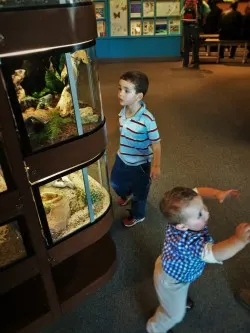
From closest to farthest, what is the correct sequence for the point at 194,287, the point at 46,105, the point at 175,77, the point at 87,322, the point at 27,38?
the point at 27,38, the point at 46,105, the point at 87,322, the point at 194,287, the point at 175,77

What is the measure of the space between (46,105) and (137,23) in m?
6.57

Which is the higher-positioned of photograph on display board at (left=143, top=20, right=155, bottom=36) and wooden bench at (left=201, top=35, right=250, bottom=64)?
photograph on display board at (left=143, top=20, right=155, bottom=36)

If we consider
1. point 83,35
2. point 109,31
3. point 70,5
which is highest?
point 70,5

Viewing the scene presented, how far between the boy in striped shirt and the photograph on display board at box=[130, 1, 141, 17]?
597 centimetres

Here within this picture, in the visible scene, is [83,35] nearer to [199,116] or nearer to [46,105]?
[46,105]

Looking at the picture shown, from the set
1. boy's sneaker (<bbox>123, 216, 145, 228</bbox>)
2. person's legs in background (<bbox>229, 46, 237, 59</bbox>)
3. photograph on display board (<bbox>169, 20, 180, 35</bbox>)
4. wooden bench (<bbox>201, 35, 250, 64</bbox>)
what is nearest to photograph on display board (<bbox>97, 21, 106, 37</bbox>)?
photograph on display board (<bbox>169, 20, 180, 35</bbox>)

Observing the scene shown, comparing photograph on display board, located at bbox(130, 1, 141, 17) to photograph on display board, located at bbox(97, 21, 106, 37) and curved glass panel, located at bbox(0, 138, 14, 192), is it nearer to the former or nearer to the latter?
photograph on display board, located at bbox(97, 21, 106, 37)

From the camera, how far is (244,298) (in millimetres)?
1639

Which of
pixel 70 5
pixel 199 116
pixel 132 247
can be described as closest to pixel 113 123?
pixel 199 116

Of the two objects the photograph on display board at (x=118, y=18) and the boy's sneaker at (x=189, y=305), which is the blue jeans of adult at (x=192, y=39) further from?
the boy's sneaker at (x=189, y=305)

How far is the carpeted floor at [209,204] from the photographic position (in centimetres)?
160

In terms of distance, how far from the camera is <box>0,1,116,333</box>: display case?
3.55 feet

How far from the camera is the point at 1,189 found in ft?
4.21

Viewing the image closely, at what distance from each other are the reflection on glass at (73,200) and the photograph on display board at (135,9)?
6.39m
